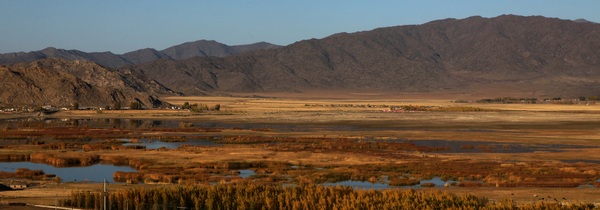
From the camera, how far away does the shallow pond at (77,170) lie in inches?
1660

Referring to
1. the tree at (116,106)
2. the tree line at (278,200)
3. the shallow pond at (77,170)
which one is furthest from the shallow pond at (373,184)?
the tree at (116,106)

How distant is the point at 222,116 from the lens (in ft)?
380

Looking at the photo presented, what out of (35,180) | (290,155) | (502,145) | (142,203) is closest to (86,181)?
(35,180)

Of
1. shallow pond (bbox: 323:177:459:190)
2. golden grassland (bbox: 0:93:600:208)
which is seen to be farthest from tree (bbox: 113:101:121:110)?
shallow pond (bbox: 323:177:459:190)

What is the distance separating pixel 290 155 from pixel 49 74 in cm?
10755

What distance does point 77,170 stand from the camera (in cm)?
4625

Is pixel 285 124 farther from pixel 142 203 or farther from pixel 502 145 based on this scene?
pixel 142 203

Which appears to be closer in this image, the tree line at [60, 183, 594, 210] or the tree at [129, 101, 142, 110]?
the tree line at [60, 183, 594, 210]

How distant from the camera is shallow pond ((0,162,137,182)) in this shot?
4216 centimetres

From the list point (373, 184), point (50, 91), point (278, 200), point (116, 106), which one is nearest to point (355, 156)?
point (373, 184)

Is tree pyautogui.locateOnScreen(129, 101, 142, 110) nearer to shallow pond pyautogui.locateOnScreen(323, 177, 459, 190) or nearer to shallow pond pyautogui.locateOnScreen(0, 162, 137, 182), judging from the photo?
shallow pond pyautogui.locateOnScreen(0, 162, 137, 182)

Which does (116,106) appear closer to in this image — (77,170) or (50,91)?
(50,91)

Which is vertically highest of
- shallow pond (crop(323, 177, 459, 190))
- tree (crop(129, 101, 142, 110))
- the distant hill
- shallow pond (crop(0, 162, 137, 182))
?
the distant hill

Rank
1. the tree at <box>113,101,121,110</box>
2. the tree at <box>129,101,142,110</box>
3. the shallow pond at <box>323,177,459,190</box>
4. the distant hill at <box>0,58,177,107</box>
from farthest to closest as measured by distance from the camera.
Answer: the distant hill at <box>0,58,177,107</box>
the tree at <box>129,101,142,110</box>
the tree at <box>113,101,121,110</box>
the shallow pond at <box>323,177,459,190</box>
